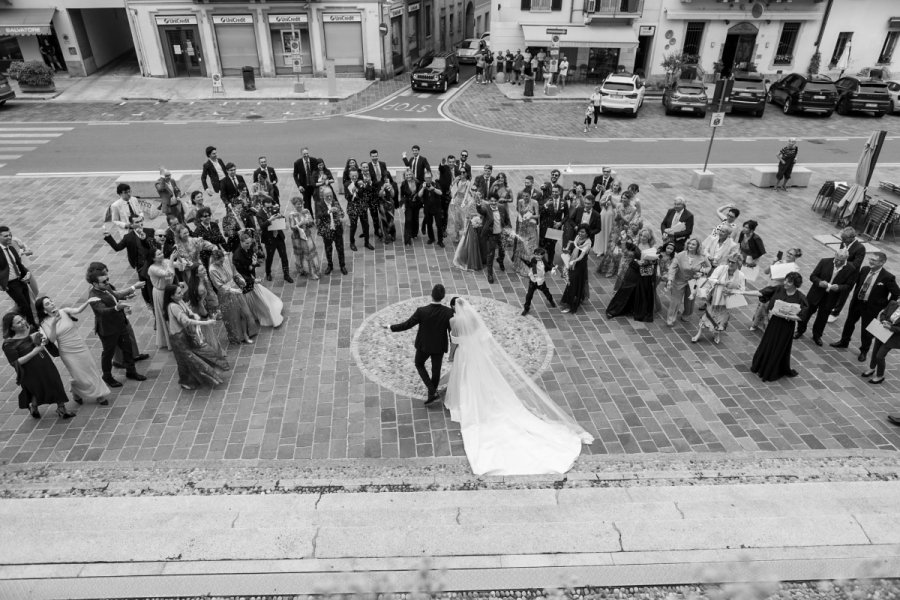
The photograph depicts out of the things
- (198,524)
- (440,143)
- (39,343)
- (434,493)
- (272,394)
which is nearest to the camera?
(198,524)

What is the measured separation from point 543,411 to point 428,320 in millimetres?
1894

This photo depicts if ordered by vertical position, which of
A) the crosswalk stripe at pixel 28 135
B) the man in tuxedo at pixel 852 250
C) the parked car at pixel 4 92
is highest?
the man in tuxedo at pixel 852 250

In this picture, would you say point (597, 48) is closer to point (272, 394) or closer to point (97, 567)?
point (272, 394)

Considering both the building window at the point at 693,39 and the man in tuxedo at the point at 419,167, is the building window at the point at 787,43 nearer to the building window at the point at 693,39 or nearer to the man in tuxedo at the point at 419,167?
the building window at the point at 693,39

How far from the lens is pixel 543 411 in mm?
7383

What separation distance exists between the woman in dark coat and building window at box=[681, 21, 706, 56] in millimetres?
27147

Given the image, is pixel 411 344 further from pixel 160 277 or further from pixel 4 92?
pixel 4 92

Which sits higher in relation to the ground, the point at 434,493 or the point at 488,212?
the point at 488,212

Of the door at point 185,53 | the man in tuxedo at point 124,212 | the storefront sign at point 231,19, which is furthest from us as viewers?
the door at point 185,53

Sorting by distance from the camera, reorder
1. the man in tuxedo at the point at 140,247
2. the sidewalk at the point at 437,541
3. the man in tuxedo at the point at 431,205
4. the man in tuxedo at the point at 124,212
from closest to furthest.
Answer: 1. the sidewalk at the point at 437,541
2. the man in tuxedo at the point at 140,247
3. the man in tuxedo at the point at 124,212
4. the man in tuxedo at the point at 431,205

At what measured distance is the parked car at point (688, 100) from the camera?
24.3m

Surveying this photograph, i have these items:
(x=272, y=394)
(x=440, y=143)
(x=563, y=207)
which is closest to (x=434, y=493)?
(x=272, y=394)

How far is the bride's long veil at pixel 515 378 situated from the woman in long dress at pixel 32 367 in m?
5.03

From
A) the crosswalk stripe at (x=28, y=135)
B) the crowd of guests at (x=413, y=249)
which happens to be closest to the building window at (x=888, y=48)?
the crowd of guests at (x=413, y=249)
